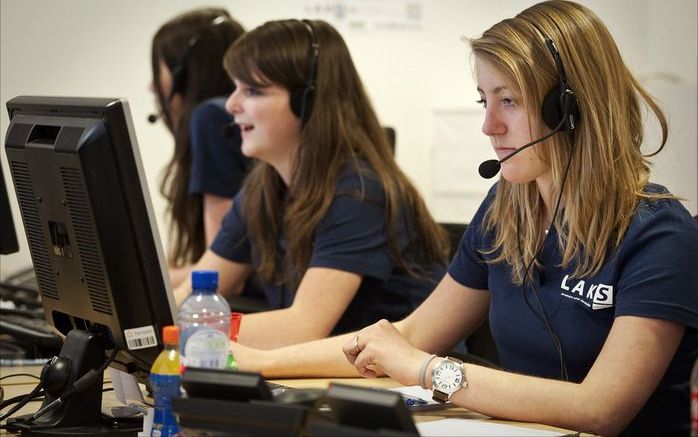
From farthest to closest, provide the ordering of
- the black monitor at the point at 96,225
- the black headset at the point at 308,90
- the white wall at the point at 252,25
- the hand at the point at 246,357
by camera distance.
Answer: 1. the white wall at the point at 252,25
2. the black headset at the point at 308,90
3. the hand at the point at 246,357
4. the black monitor at the point at 96,225

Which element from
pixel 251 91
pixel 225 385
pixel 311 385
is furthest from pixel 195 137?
pixel 225 385

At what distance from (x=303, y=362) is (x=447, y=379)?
0.38 m

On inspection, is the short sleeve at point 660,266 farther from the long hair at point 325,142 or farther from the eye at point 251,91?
the eye at point 251,91

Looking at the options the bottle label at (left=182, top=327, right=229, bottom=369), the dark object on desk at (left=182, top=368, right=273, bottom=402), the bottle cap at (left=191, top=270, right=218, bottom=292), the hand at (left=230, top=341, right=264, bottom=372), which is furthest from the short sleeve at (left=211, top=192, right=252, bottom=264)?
the dark object on desk at (left=182, top=368, right=273, bottom=402)

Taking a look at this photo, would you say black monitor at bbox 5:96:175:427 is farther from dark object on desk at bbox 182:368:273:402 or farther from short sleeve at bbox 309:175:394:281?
short sleeve at bbox 309:175:394:281

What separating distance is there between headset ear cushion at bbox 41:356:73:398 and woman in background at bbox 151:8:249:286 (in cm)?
156

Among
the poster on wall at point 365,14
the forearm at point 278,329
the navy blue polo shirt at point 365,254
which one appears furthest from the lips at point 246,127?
the poster on wall at point 365,14

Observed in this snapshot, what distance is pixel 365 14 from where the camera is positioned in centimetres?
382

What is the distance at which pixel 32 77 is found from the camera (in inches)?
146

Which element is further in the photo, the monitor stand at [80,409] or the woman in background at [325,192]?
the woman in background at [325,192]

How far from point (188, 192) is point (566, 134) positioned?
1.72 meters

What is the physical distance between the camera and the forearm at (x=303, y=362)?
176 cm

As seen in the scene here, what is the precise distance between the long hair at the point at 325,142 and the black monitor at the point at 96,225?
2.77ft

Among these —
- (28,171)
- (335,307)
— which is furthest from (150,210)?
(335,307)
